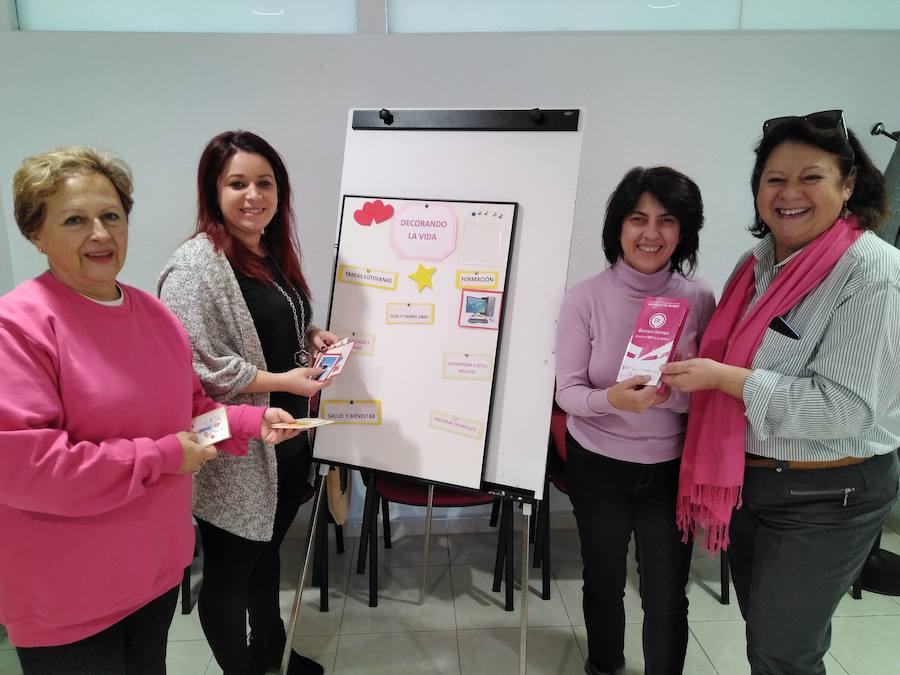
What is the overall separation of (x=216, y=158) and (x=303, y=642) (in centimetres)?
175

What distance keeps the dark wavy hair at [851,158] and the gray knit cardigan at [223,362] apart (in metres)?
1.33

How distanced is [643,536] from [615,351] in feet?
1.76

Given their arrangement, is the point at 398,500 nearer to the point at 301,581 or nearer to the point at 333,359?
the point at 301,581

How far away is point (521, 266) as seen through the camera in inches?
57.2

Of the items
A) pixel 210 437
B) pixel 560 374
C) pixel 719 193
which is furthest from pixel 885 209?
pixel 210 437

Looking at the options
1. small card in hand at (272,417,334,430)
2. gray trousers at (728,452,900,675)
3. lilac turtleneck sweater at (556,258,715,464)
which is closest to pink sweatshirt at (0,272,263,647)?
small card in hand at (272,417,334,430)

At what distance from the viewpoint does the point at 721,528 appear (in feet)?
4.23

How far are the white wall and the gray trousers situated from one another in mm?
1511

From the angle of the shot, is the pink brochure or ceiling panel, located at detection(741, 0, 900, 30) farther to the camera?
ceiling panel, located at detection(741, 0, 900, 30)

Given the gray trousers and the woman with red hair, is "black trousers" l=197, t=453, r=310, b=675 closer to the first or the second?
the woman with red hair

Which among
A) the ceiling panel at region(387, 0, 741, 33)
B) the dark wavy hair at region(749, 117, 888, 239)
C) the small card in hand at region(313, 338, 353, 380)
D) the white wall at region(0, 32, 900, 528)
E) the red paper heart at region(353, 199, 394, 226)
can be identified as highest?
the ceiling panel at region(387, 0, 741, 33)

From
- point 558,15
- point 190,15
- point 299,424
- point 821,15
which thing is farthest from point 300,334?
point 821,15

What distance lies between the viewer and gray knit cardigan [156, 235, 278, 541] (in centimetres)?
120

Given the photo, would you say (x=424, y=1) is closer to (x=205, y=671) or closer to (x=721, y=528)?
(x=721, y=528)
